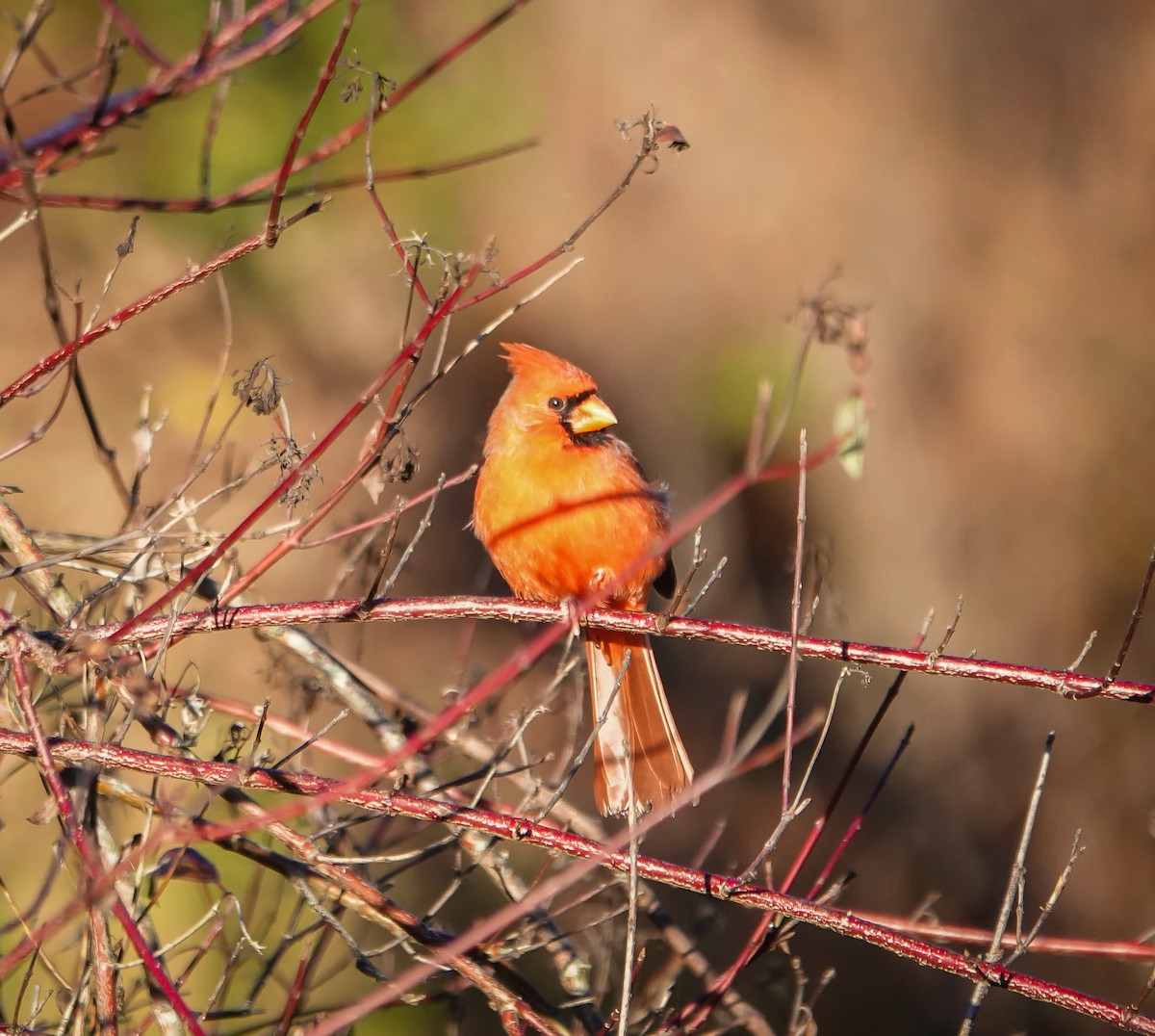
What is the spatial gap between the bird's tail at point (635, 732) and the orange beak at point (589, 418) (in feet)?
2.09

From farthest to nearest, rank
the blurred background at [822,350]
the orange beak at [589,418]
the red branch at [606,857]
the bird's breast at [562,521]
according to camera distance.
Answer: the blurred background at [822,350] < the orange beak at [589,418] < the bird's breast at [562,521] < the red branch at [606,857]

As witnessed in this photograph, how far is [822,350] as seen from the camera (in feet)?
24.1

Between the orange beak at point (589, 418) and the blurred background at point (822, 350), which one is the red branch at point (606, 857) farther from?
the blurred background at point (822, 350)

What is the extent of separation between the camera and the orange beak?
3.88 meters

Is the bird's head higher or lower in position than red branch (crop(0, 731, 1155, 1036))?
higher

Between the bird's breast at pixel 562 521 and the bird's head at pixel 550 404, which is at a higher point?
the bird's head at pixel 550 404

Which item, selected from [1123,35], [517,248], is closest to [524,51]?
[517,248]

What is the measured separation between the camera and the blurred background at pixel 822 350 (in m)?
6.57

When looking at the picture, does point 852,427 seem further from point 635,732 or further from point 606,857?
point 635,732

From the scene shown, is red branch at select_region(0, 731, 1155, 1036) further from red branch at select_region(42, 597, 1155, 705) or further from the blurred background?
the blurred background

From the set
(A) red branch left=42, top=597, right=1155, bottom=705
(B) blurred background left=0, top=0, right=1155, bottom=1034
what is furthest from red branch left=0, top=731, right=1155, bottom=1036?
(B) blurred background left=0, top=0, right=1155, bottom=1034

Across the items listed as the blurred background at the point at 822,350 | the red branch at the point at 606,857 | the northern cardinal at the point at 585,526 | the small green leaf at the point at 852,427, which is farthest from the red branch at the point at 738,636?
the blurred background at the point at 822,350

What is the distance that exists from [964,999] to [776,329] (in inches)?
162

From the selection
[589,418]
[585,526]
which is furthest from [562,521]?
[589,418]
